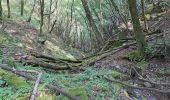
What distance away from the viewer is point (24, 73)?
21.7ft

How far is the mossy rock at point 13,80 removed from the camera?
587cm

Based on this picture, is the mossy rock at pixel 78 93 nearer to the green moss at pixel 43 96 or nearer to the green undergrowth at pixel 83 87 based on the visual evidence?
the green undergrowth at pixel 83 87

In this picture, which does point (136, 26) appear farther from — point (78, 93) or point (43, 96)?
point (43, 96)

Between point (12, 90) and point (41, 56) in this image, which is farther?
point (41, 56)

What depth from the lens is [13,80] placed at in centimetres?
604

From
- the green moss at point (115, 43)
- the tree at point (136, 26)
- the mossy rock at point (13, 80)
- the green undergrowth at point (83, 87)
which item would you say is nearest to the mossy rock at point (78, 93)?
the green undergrowth at point (83, 87)

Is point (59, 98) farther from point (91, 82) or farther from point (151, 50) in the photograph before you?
point (151, 50)

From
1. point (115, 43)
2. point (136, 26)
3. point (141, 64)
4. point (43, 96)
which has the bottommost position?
point (141, 64)

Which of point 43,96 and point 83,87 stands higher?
point 43,96

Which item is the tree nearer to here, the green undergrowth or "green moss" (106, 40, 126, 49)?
the green undergrowth

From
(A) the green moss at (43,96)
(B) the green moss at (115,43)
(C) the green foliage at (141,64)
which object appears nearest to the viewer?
(A) the green moss at (43,96)

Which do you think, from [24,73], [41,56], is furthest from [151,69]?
[24,73]

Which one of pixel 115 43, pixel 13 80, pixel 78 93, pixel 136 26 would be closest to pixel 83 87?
pixel 78 93

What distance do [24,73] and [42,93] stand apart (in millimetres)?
1467
